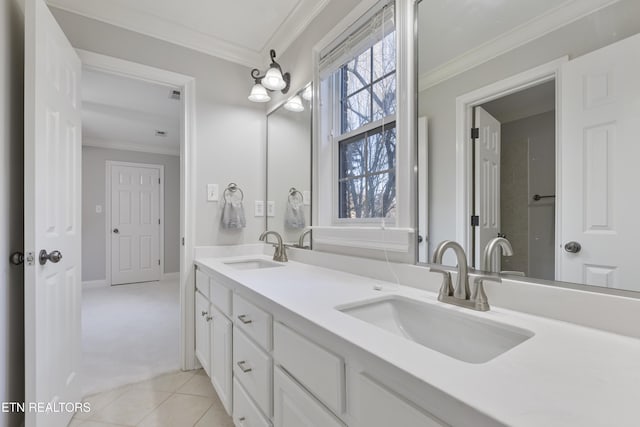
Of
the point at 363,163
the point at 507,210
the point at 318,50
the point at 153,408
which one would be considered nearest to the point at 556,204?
the point at 507,210

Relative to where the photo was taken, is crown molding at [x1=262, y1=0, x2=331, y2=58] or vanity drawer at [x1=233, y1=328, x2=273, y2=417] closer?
vanity drawer at [x1=233, y1=328, x2=273, y2=417]

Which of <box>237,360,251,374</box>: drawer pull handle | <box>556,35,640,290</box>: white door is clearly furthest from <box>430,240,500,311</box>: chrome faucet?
<box>237,360,251,374</box>: drawer pull handle

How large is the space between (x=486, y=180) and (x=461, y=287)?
0.41 metres

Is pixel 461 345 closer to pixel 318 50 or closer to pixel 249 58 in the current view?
pixel 318 50

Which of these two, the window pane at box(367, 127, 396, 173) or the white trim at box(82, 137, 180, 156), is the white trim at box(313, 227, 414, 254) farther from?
the white trim at box(82, 137, 180, 156)

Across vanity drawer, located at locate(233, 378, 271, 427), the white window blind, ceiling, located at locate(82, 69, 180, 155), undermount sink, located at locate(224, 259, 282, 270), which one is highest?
ceiling, located at locate(82, 69, 180, 155)

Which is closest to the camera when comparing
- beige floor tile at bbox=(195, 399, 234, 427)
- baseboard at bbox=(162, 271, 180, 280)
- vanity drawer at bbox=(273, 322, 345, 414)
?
vanity drawer at bbox=(273, 322, 345, 414)

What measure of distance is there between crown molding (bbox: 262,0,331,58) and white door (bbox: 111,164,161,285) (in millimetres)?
3850

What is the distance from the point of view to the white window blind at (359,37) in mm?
1365

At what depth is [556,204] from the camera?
2.82ft

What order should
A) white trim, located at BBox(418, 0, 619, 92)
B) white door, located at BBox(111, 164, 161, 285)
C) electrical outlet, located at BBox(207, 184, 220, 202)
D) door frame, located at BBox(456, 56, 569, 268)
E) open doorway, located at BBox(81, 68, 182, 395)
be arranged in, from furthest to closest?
1. white door, located at BBox(111, 164, 161, 285)
2. open doorway, located at BBox(81, 68, 182, 395)
3. electrical outlet, located at BBox(207, 184, 220, 202)
4. door frame, located at BBox(456, 56, 569, 268)
5. white trim, located at BBox(418, 0, 619, 92)

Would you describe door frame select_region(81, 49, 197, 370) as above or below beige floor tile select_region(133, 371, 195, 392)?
above

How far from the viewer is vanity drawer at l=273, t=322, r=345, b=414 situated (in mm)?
702

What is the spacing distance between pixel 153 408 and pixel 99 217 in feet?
13.4
